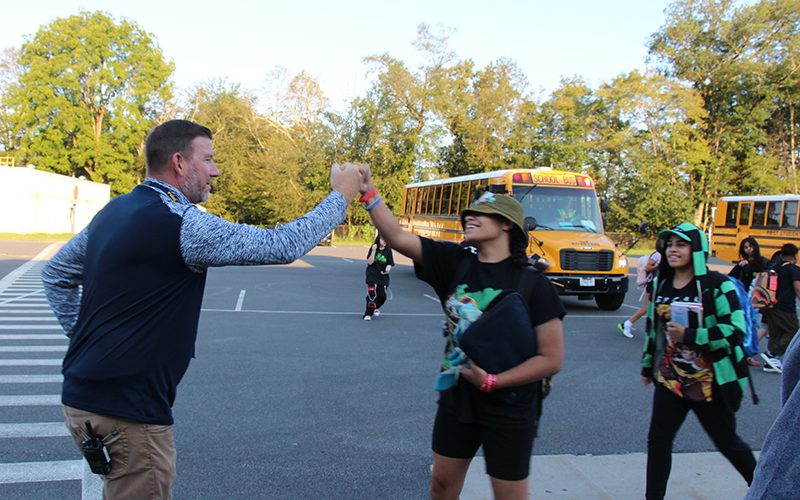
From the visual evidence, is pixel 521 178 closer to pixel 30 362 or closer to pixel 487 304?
pixel 30 362

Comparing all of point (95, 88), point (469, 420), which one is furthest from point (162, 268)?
point (95, 88)

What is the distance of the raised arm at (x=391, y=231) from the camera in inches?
124

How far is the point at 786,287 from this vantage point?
8227mm

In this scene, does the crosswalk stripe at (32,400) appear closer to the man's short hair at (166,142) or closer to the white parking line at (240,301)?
the man's short hair at (166,142)

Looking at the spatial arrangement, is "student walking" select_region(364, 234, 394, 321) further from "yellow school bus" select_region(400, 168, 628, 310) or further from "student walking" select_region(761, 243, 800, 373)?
"student walking" select_region(761, 243, 800, 373)

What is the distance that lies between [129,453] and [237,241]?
87 centimetres

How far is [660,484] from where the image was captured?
12.7 ft

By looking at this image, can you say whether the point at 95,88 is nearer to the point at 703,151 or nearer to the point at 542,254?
the point at 703,151

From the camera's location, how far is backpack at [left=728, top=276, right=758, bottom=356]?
4.12m

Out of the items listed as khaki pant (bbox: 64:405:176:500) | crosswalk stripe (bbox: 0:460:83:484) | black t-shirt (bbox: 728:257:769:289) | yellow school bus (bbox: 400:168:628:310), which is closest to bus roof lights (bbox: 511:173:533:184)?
yellow school bus (bbox: 400:168:628:310)

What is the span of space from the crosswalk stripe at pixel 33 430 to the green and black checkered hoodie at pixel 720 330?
15.1ft

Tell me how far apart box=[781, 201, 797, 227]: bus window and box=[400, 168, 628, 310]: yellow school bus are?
41.3 ft

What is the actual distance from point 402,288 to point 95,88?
158ft

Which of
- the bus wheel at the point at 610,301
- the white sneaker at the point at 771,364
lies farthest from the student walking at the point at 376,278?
the white sneaker at the point at 771,364
